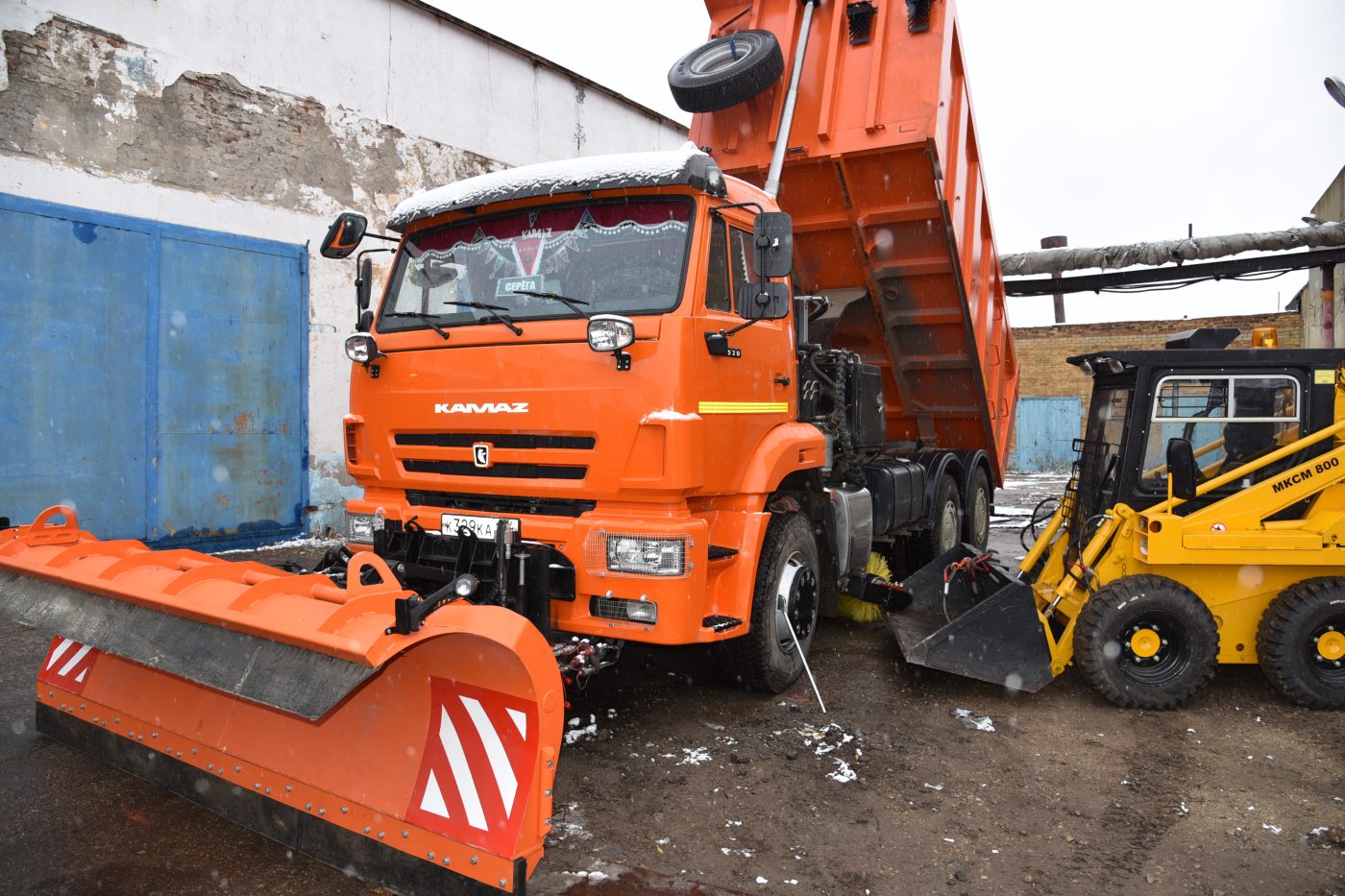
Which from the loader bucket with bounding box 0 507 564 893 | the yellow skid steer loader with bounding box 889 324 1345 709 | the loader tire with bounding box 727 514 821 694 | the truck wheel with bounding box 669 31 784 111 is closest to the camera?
the loader bucket with bounding box 0 507 564 893

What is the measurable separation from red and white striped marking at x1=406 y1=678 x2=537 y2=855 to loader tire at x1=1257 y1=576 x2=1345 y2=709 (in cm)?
414

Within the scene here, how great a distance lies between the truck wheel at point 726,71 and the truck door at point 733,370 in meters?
2.09

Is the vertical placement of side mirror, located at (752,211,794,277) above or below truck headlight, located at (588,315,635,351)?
above

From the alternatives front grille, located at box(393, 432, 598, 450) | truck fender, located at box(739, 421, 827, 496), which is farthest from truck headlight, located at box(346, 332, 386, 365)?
truck fender, located at box(739, 421, 827, 496)

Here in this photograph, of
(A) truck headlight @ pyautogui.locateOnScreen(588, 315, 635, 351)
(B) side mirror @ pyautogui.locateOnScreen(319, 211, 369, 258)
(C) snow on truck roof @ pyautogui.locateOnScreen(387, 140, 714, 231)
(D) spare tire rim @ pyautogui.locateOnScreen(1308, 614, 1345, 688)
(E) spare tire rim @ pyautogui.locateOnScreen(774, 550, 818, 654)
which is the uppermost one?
(C) snow on truck roof @ pyautogui.locateOnScreen(387, 140, 714, 231)

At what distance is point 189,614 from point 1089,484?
5222 millimetres

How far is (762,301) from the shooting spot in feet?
14.0

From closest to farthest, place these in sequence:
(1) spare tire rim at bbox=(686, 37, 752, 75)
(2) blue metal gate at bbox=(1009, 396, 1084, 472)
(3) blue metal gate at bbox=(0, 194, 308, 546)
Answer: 1. (1) spare tire rim at bbox=(686, 37, 752, 75)
2. (3) blue metal gate at bbox=(0, 194, 308, 546)
3. (2) blue metal gate at bbox=(1009, 396, 1084, 472)

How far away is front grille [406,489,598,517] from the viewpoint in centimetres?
408

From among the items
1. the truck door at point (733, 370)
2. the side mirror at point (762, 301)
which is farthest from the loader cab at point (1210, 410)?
the side mirror at point (762, 301)

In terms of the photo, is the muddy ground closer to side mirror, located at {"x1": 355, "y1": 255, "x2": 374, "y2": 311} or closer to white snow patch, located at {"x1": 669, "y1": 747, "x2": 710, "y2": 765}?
white snow patch, located at {"x1": 669, "y1": 747, "x2": 710, "y2": 765}

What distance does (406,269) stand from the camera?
482 cm

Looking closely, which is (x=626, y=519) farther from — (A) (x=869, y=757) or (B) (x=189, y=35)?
(B) (x=189, y=35)

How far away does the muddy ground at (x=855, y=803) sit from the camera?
10.0ft
